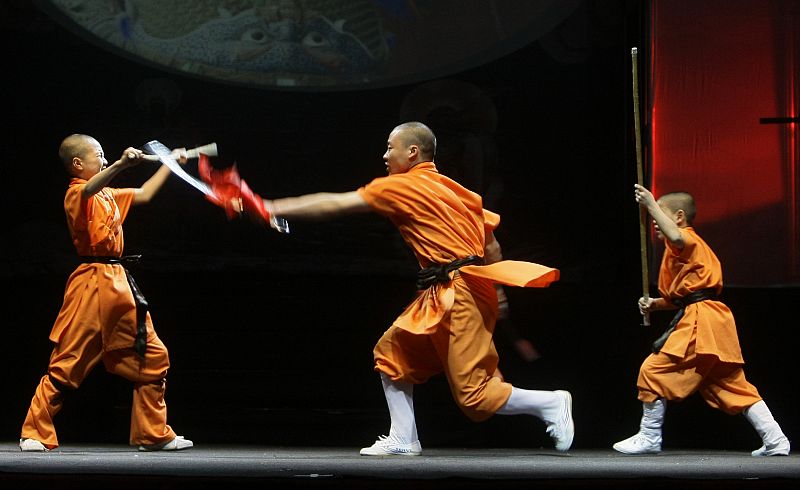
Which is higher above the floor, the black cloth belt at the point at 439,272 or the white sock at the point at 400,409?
the black cloth belt at the point at 439,272

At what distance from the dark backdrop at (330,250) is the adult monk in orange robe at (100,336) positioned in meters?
0.61

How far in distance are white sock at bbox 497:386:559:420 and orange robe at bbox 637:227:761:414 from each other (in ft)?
1.76

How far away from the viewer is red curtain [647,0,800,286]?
499 cm

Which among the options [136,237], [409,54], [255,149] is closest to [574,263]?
[409,54]

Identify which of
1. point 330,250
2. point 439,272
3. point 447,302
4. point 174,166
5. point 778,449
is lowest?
point 778,449

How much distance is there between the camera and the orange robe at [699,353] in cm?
445

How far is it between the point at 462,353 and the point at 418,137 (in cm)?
83

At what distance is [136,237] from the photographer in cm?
511

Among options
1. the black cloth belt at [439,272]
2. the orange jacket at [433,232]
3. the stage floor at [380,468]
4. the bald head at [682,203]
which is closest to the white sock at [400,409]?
the stage floor at [380,468]

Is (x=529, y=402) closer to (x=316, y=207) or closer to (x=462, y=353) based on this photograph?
(x=462, y=353)

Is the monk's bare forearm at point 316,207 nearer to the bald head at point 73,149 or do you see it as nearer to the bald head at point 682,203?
the bald head at point 73,149

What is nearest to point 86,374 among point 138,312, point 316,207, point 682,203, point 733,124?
point 138,312

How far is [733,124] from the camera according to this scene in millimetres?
5031

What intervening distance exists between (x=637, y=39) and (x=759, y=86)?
565 millimetres
